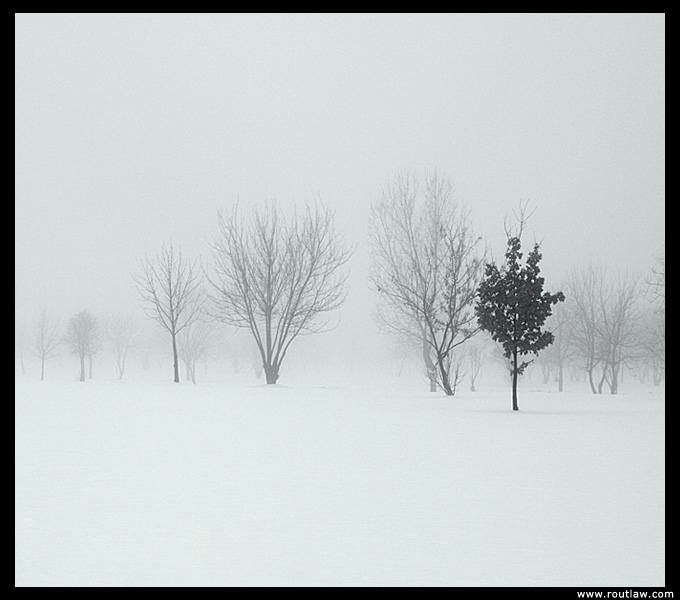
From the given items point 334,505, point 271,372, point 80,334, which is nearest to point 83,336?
point 80,334

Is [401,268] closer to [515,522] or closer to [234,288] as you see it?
[234,288]

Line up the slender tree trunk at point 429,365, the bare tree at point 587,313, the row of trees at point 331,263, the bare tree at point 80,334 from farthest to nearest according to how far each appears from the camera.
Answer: the bare tree at point 80,334
the bare tree at point 587,313
the slender tree trunk at point 429,365
the row of trees at point 331,263

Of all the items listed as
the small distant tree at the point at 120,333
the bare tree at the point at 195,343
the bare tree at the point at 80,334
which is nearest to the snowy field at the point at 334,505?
the bare tree at the point at 80,334

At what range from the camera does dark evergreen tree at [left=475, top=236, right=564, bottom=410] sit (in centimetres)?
1873

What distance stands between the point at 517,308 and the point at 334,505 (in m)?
13.8

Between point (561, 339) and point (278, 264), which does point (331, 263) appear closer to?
point (278, 264)

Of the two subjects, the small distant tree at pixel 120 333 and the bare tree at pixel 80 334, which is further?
the small distant tree at pixel 120 333

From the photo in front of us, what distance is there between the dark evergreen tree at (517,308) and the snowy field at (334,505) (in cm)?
568

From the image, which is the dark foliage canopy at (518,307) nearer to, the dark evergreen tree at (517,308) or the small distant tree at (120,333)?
the dark evergreen tree at (517,308)

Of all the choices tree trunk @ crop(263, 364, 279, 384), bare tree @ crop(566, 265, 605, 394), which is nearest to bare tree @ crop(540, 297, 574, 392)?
bare tree @ crop(566, 265, 605, 394)

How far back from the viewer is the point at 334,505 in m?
6.74

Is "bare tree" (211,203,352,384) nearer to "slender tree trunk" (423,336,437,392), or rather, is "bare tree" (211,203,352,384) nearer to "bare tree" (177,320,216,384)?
"slender tree trunk" (423,336,437,392)

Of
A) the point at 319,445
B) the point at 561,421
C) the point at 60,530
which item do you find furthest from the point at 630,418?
the point at 60,530

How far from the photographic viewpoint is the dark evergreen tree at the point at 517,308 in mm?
18734
